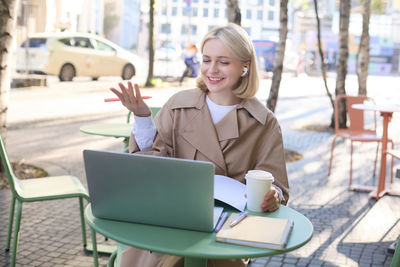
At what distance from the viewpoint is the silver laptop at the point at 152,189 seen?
1.75 m

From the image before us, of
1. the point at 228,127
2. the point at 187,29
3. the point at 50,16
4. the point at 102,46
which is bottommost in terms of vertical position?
the point at 228,127

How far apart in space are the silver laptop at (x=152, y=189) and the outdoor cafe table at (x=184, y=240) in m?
0.03

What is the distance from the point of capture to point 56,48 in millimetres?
19422

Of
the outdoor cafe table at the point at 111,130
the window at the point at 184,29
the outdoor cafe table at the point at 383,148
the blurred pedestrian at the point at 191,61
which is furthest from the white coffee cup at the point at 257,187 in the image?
the window at the point at 184,29

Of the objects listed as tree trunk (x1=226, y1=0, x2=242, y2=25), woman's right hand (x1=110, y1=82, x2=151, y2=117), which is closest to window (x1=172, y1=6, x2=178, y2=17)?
tree trunk (x1=226, y1=0, x2=242, y2=25)

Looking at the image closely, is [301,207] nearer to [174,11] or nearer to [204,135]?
[204,135]

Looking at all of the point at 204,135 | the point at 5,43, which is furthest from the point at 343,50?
the point at 204,135

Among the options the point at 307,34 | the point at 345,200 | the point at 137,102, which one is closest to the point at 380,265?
the point at 345,200

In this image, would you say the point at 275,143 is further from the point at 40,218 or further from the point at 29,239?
the point at 40,218

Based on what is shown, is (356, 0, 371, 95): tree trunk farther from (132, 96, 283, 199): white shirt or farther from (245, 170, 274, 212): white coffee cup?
(245, 170, 274, 212): white coffee cup

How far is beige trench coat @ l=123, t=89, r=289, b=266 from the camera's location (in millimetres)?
2551

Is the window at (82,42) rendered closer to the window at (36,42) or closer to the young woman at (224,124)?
the window at (36,42)

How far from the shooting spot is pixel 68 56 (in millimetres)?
19734

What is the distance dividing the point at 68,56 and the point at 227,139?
1805cm
